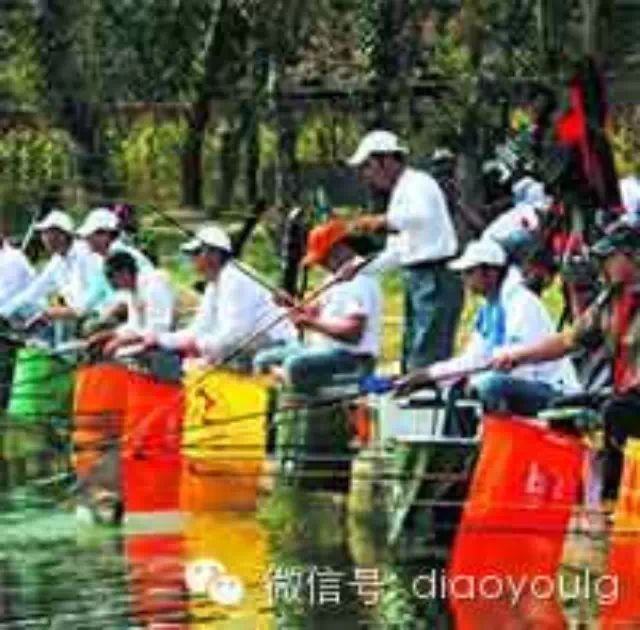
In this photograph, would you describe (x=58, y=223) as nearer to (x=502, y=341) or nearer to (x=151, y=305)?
(x=151, y=305)

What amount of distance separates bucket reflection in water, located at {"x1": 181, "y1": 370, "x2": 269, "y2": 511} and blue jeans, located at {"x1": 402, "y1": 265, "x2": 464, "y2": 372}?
3.41 feet

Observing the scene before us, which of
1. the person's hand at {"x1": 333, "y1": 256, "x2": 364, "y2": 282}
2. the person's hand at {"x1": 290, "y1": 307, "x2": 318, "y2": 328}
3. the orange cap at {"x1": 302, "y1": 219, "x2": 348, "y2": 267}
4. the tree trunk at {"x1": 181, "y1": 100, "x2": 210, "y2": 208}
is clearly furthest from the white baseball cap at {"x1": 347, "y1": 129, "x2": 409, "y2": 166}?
the tree trunk at {"x1": 181, "y1": 100, "x2": 210, "y2": 208}

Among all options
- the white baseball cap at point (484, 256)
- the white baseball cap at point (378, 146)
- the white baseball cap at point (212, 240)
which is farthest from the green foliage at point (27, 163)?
the white baseball cap at point (484, 256)

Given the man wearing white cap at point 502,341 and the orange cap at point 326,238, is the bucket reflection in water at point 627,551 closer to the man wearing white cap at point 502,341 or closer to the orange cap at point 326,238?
the man wearing white cap at point 502,341

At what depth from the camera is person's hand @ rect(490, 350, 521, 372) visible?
424 inches

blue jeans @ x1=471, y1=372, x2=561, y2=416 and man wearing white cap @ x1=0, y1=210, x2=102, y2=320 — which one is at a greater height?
man wearing white cap @ x1=0, y1=210, x2=102, y2=320

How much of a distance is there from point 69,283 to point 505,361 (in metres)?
6.64

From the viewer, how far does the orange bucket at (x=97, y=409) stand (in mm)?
13555

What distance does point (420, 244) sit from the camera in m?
13.3

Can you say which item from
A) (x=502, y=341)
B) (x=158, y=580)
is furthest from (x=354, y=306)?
(x=158, y=580)

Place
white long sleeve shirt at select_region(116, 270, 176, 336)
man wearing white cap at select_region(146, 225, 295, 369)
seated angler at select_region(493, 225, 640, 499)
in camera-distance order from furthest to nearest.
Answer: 1. white long sleeve shirt at select_region(116, 270, 176, 336)
2. man wearing white cap at select_region(146, 225, 295, 369)
3. seated angler at select_region(493, 225, 640, 499)

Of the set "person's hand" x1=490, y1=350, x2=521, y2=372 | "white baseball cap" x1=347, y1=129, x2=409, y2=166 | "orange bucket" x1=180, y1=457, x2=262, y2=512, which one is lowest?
"orange bucket" x1=180, y1=457, x2=262, y2=512

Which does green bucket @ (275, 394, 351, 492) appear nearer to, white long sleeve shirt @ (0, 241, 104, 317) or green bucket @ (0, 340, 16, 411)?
white long sleeve shirt @ (0, 241, 104, 317)

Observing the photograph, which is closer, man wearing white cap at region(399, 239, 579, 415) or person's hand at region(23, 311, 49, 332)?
man wearing white cap at region(399, 239, 579, 415)
